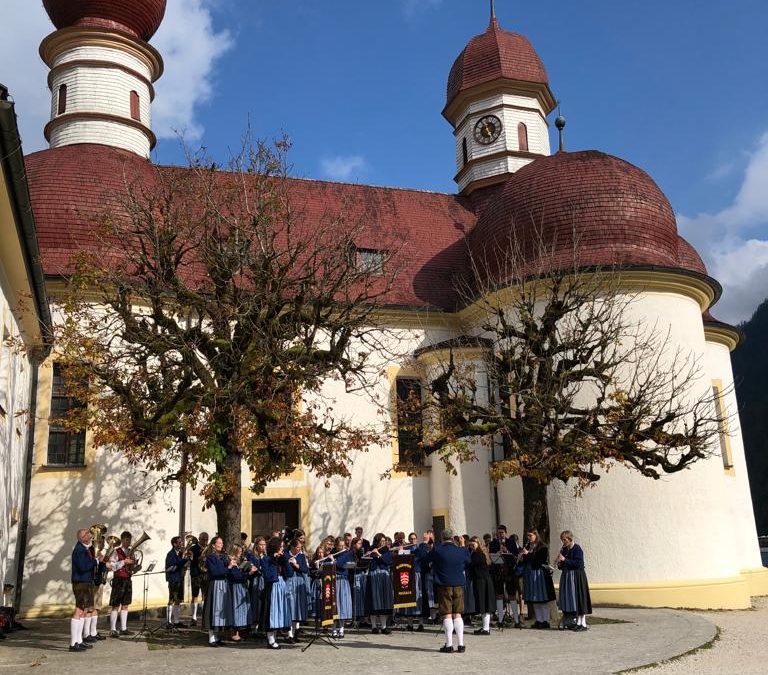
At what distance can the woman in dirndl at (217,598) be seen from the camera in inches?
493

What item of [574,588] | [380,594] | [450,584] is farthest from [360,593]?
[574,588]

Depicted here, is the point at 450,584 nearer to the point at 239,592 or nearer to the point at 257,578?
the point at 257,578

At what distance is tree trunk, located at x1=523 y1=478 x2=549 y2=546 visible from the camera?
15.8m

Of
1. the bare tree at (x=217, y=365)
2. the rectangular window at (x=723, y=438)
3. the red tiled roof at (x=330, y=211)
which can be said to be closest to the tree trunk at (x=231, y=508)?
the bare tree at (x=217, y=365)

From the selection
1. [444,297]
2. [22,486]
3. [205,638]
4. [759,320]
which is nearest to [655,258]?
[444,297]

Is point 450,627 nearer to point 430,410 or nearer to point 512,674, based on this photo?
point 512,674

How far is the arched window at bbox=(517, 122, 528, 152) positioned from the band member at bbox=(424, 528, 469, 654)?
71.4 feet

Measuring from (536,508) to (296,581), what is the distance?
5.42m

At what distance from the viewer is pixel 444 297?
2389 centimetres

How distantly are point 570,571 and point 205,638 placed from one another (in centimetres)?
634

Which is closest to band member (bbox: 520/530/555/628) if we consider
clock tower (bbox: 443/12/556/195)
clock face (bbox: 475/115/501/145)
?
clock tower (bbox: 443/12/556/195)

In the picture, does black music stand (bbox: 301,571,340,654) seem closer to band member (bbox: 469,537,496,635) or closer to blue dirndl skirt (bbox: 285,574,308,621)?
blue dirndl skirt (bbox: 285,574,308,621)

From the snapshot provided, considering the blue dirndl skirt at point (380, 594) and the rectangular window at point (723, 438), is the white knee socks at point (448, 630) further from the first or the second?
the rectangular window at point (723, 438)

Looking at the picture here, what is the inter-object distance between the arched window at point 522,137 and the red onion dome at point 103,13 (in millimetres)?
13905
